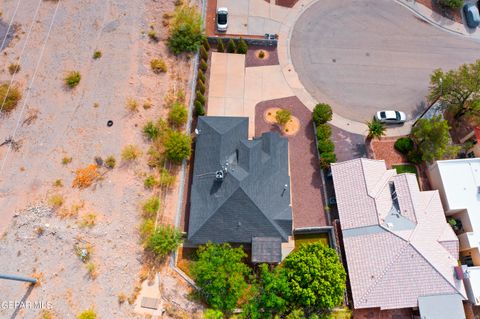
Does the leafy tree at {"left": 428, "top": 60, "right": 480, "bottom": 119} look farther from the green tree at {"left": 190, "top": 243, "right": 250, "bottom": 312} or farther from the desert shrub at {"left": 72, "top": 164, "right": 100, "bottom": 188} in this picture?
the desert shrub at {"left": 72, "top": 164, "right": 100, "bottom": 188}

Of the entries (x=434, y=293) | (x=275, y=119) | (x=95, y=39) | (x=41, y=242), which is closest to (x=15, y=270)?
(x=41, y=242)

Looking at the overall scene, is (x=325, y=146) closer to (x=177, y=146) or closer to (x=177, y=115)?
(x=177, y=146)

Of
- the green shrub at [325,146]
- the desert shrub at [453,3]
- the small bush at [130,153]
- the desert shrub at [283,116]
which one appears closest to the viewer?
the small bush at [130,153]

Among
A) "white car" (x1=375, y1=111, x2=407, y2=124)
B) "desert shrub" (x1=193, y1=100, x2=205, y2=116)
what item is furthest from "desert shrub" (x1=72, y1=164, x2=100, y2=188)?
"white car" (x1=375, y1=111, x2=407, y2=124)

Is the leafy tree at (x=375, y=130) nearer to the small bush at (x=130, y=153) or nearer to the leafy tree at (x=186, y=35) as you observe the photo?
the leafy tree at (x=186, y=35)

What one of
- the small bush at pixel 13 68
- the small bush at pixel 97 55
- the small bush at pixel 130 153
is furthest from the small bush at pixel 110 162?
the small bush at pixel 13 68

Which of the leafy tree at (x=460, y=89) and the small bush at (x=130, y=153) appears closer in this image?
the leafy tree at (x=460, y=89)
